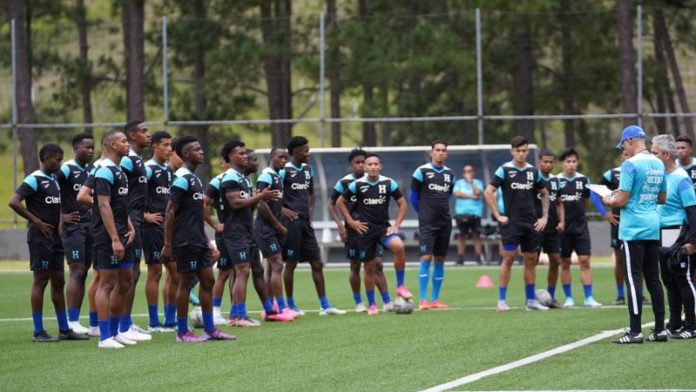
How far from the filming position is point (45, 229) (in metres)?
14.5

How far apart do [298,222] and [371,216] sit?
1.00 m

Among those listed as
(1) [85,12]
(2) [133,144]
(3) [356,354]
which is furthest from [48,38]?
(3) [356,354]

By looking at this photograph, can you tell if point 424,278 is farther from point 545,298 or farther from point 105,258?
point 105,258

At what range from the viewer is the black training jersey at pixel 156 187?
49.9 feet

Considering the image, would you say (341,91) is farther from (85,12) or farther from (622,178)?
(622,178)

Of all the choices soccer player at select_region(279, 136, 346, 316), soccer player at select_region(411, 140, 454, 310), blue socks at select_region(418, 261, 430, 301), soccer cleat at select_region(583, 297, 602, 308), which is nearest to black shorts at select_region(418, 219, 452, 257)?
soccer player at select_region(411, 140, 454, 310)

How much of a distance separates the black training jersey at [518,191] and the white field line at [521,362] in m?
3.92

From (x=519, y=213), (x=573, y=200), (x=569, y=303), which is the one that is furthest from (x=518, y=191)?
(x=569, y=303)

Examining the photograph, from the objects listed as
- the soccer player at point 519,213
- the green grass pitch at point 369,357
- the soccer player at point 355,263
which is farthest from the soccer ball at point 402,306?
the soccer player at point 519,213

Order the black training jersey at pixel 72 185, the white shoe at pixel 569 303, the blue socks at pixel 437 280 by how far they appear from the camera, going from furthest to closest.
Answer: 1. the blue socks at pixel 437 280
2. the white shoe at pixel 569 303
3. the black training jersey at pixel 72 185

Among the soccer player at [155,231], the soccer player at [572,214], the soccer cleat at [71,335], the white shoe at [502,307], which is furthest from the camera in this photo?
the soccer player at [572,214]

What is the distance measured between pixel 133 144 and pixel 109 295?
1753 mm

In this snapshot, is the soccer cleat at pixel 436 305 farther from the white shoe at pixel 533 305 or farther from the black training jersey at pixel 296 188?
the black training jersey at pixel 296 188

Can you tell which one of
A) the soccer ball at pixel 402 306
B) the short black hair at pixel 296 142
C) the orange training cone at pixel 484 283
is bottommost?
the orange training cone at pixel 484 283
